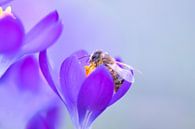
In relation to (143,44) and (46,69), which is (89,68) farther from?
(143,44)

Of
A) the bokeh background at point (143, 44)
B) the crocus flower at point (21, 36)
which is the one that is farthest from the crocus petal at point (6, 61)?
the bokeh background at point (143, 44)

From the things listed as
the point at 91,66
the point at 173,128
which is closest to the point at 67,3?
the point at 173,128

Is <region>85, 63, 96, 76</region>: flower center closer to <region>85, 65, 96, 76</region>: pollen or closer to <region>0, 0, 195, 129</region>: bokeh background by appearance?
<region>85, 65, 96, 76</region>: pollen

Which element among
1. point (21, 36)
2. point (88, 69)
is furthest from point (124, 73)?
point (21, 36)

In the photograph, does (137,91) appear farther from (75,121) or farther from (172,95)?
(75,121)

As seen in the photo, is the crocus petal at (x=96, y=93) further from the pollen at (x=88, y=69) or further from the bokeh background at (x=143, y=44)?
A: the bokeh background at (x=143, y=44)

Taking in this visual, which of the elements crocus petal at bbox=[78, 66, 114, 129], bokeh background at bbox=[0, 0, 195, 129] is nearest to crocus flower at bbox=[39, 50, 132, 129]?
crocus petal at bbox=[78, 66, 114, 129]

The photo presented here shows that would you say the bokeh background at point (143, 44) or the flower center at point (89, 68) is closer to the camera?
the flower center at point (89, 68)
